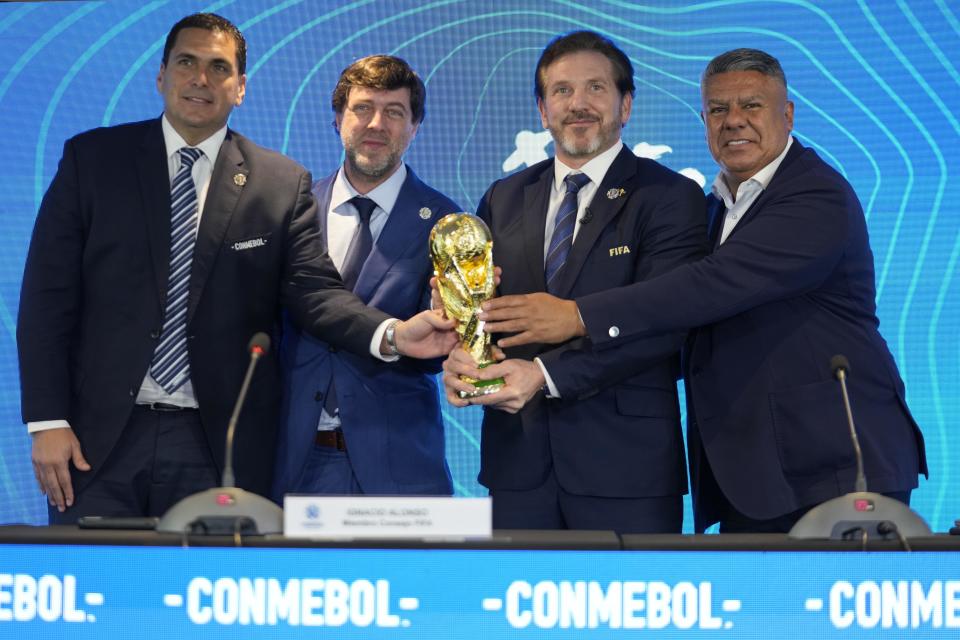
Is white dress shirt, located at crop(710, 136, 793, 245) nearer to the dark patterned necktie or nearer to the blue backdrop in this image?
the dark patterned necktie

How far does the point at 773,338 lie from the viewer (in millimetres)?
2656

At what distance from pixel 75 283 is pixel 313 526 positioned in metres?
A: 1.24

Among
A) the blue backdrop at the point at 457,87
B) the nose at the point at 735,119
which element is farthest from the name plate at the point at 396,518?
the blue backdrop at the point at 457,87

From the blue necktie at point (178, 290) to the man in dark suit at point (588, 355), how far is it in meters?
0.66

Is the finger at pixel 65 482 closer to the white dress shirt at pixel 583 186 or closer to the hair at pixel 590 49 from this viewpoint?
the white dress shirt at pixel 583 186

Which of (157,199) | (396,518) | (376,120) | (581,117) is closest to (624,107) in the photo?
(581,117)

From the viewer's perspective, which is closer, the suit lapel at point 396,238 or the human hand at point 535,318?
the human hand at point 535,318

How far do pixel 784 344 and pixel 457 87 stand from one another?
5.79 feet

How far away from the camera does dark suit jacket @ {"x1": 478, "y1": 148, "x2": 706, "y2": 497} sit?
8.68ft

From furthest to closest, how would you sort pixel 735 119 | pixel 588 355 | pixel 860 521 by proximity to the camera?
pixel 735 119, pixel 588 355, pixel 860 521

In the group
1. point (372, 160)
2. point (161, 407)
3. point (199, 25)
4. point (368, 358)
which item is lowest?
point (161, 407)

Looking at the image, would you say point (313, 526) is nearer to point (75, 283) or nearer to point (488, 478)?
point (488, 478)

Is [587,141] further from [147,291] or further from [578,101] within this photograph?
[147,291]

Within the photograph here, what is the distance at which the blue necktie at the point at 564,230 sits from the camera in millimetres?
2764
